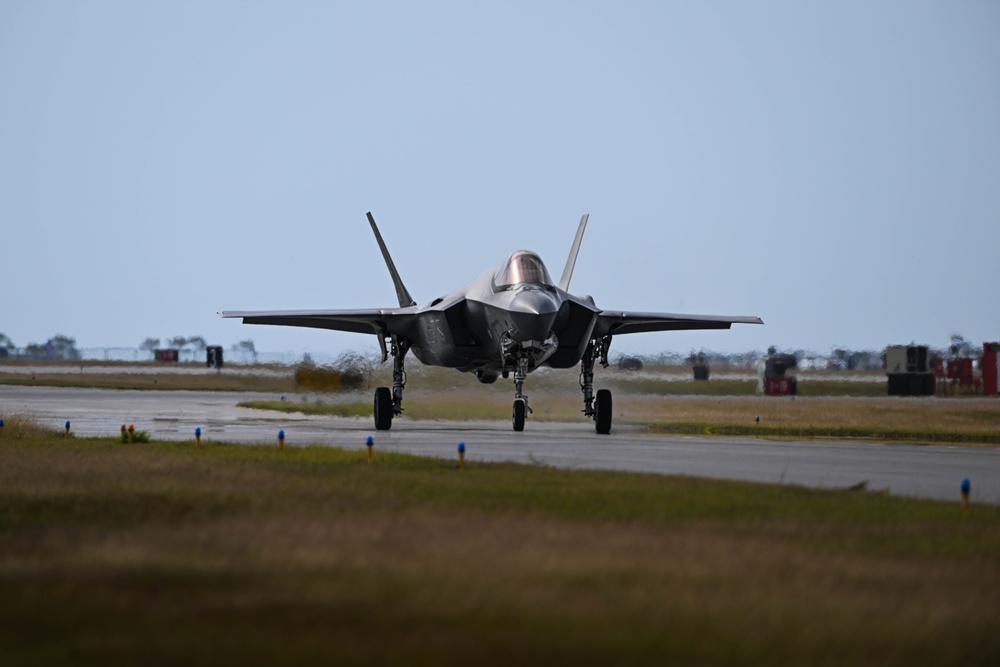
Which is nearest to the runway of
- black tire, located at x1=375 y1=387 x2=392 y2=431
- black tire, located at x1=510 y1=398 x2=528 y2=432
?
black tire, located at x1=510 y1=398 x2=528 y2=432

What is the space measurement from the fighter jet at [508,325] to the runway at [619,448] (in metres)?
1.24

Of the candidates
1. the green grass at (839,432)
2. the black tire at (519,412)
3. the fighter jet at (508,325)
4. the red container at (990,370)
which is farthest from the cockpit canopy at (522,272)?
the red container at (990,370)

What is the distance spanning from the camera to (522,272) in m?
26.6

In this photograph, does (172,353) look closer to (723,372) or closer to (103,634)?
(723,372)

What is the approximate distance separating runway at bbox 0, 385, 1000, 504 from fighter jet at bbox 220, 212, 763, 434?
4.07ft

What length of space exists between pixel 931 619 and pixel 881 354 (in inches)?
2460

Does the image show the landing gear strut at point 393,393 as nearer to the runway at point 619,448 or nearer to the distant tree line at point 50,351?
the runway at point 619,448

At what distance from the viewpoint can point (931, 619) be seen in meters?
7.06

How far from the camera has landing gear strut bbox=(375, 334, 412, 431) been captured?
29078 millimetres

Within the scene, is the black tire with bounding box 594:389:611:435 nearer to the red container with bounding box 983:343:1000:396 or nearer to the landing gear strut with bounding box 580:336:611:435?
the landing gear strut with bounding box 580:336:611:435

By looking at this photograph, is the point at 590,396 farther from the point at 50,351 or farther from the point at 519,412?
the point at 50,351

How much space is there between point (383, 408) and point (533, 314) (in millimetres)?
5400

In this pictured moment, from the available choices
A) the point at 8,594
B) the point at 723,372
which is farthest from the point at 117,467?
the point at 723,372

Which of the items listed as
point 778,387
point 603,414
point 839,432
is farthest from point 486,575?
point 778,387
